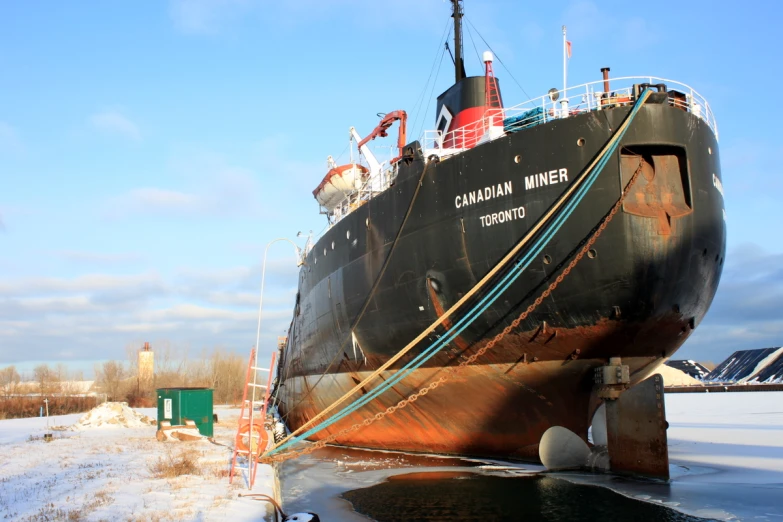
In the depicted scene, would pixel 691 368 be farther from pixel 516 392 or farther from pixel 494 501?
pixel 494 501

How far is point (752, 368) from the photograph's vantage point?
83.1 meters

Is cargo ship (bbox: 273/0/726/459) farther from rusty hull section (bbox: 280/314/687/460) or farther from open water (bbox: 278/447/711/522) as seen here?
open water (bbox: 278/447/711/522)

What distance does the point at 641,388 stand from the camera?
35.5ft

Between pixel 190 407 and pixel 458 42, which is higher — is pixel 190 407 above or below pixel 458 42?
below

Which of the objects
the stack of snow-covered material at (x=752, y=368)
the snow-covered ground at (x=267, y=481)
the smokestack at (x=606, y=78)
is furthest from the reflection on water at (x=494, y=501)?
the stack of snow-covered material at (x=752, y=368)

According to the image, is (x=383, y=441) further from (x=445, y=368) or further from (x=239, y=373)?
(x=239, y=373)

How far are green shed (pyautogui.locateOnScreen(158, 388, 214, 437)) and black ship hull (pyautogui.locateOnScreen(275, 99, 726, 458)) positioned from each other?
10.6 meters

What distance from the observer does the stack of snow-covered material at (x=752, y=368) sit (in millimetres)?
73188

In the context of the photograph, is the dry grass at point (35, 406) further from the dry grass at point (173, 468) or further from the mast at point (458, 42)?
the mast at point (458, 42)

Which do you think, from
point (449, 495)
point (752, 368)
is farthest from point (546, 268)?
point (752, 368)

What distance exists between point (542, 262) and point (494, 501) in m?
4.06

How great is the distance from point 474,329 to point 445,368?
117 cm

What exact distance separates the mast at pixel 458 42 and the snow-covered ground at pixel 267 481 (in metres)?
11.4

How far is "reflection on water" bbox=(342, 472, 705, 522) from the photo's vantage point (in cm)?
846
